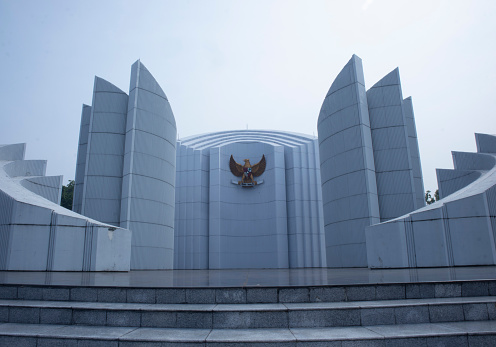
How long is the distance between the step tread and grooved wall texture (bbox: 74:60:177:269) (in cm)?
1752

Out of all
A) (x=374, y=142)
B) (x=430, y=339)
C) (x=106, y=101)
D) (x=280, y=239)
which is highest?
(x=106, y=101)

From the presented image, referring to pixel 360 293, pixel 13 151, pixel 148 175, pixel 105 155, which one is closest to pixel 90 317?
pixel 360 293

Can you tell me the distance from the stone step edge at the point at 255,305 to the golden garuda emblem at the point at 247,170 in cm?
3396

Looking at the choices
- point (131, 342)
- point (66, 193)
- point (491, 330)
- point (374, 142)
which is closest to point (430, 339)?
point (491, 330)

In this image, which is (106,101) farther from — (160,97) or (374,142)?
(374,142)

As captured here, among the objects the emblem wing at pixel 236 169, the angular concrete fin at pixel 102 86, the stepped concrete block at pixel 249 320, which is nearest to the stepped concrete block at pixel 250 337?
the stepped concrete block at pixel 249 320

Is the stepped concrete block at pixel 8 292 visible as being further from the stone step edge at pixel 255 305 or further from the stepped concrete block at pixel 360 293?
the stepped concrete block at pixel 360 293

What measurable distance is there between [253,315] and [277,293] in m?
0.78

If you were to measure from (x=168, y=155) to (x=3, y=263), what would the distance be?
13.5m

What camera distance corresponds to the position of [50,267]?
13922mm

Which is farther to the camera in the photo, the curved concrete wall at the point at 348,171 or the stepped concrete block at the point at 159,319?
the curved concrete wall at the point at 348,171

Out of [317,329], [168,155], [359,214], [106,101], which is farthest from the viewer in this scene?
[168,155]

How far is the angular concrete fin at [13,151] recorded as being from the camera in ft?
76.5

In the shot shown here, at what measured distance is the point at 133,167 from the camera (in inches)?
906
